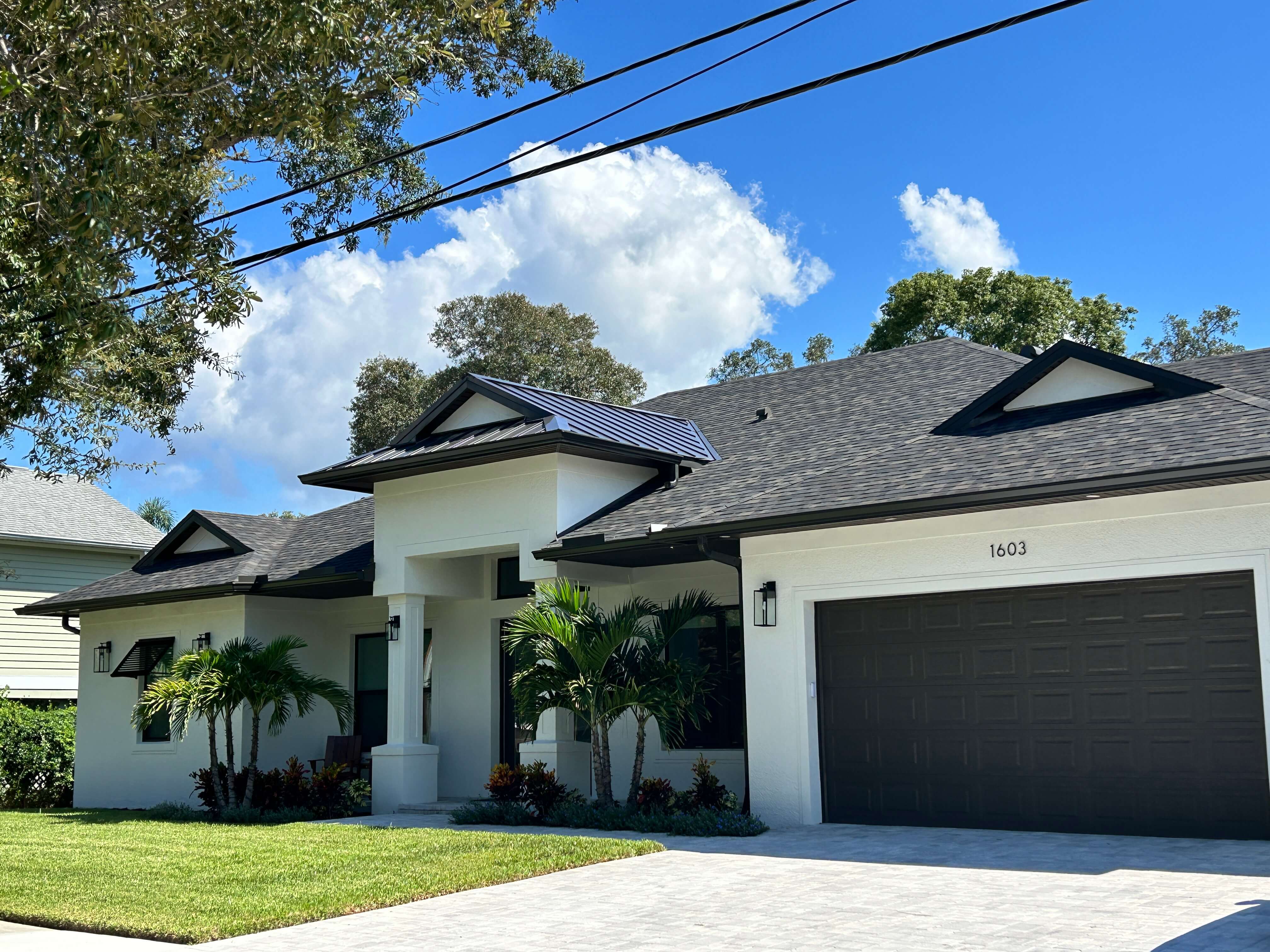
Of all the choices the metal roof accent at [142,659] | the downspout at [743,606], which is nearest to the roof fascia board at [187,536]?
the metal roof accent at [142,659]

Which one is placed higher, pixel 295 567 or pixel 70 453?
pixel 70 453

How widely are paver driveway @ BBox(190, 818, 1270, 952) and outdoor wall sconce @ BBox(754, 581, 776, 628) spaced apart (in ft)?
10.2

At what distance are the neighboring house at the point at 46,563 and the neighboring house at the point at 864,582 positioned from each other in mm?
9019

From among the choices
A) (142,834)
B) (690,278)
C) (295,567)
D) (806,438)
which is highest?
(690,278)

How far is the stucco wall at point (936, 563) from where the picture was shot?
11.4 metres

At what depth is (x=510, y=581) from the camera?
746 inches

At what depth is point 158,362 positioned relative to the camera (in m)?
21.0

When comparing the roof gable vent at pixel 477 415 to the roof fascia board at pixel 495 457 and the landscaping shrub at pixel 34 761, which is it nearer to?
the roof fascia board at pixel 495 457

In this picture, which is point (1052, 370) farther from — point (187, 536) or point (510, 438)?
point (187, 536)

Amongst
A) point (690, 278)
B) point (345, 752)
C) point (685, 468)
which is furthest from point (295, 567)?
point (690, 278)

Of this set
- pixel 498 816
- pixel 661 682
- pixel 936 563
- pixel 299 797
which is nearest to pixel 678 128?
pixel 936 563

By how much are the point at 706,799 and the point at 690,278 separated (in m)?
25.0

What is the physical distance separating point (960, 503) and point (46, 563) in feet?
79.2

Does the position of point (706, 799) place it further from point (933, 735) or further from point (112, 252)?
point (112, 252)
